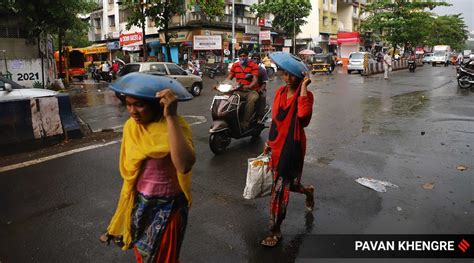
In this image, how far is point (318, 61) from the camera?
100.0 ft

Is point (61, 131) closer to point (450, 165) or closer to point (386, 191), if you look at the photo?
point (386, 191)

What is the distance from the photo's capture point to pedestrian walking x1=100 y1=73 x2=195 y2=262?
6.75 feet

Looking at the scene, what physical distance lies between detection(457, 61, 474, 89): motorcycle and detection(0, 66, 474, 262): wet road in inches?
430

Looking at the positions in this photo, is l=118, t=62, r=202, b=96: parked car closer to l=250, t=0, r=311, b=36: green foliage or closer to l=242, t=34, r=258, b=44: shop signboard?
l=242, t=34, r=258, b=44: shop signboard

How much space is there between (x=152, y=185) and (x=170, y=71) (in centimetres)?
1396

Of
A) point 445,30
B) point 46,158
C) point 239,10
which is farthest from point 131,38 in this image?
point 445,30

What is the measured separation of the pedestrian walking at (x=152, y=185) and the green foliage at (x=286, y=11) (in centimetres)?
3998

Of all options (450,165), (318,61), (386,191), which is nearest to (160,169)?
(386,191)

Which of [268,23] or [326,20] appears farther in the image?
[326,20]

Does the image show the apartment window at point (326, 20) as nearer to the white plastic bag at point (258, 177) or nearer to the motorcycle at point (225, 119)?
the motorcycle at point (225, 119)

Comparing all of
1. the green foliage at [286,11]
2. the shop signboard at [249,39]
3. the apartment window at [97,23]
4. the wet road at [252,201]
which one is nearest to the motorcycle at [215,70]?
the shop signboard at [249,39]

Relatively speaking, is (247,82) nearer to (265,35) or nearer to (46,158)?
(46,158)

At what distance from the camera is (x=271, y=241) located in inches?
133

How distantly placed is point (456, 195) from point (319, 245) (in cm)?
218
